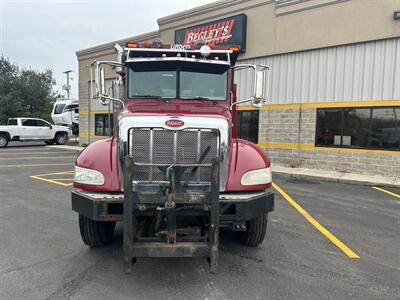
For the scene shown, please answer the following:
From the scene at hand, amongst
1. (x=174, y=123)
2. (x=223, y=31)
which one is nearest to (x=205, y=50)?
(x=174, y=123)

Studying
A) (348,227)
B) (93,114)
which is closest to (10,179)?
(348,227)

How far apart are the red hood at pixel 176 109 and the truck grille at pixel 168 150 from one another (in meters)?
0.32

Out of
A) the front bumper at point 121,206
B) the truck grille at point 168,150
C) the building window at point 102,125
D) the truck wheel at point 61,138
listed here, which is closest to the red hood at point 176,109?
the truck grille at point 168,150

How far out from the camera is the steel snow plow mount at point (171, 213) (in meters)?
3.17

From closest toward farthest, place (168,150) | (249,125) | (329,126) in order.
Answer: (168,150) → (329,126) → (249,125)

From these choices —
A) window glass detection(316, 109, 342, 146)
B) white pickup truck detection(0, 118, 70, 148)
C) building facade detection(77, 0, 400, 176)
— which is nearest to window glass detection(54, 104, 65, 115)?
Answer: white pickup truck detection(0, 118, 70, 148)

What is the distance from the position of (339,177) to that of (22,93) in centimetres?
3913

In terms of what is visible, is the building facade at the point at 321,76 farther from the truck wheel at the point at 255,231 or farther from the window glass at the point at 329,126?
the truck wheel at the point at 255,231

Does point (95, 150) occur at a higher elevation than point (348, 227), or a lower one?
higher

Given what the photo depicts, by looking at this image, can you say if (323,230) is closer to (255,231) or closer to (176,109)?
(255,231)

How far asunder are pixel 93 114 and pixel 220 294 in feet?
66.4

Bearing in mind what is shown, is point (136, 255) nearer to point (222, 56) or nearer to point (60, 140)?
point (222, 56)

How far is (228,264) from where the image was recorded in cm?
397

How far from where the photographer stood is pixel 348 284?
3539mm
